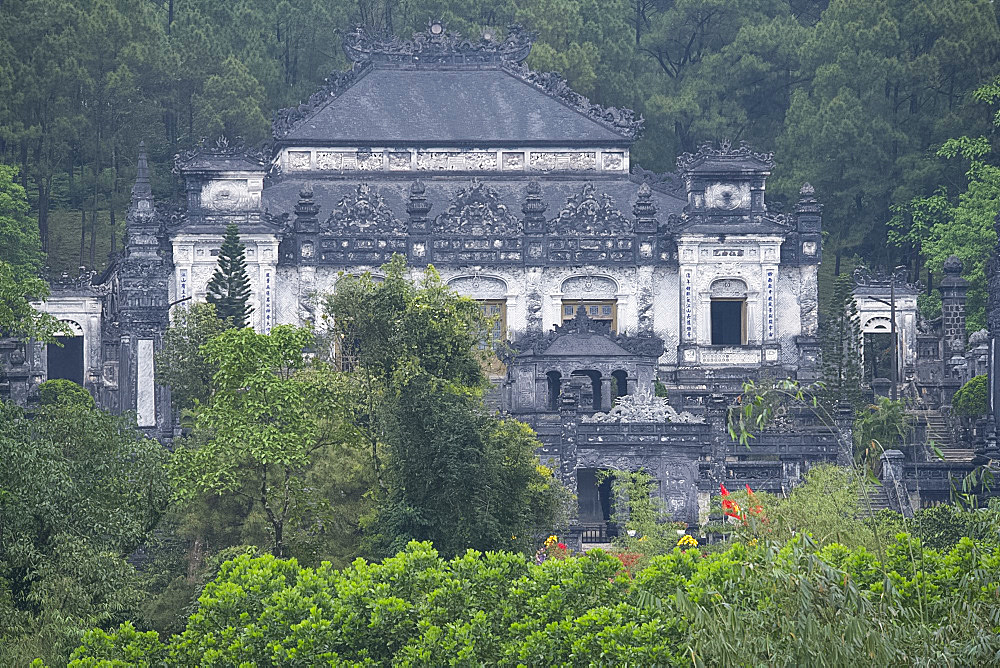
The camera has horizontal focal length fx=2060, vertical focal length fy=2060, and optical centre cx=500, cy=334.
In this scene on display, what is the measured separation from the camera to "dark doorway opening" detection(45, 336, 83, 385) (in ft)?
243

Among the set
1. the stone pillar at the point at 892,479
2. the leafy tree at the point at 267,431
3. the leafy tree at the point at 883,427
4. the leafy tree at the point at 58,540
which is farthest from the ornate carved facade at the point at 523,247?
the leafy tree at the point at 58,540

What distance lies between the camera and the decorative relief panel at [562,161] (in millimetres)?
76938

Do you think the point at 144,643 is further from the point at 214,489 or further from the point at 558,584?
the point at 214,489

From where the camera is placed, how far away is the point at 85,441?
41.9 meters

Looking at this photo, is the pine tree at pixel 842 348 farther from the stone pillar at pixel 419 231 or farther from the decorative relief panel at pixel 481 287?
the stone pillar at pixel 419 231

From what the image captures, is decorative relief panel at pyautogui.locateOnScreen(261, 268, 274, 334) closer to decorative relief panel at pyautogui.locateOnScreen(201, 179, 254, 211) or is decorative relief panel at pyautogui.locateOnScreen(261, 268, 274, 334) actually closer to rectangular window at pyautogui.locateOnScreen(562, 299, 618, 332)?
decorative relief panel at pyautogui.locateOnScreen(201, 179, 254, 211)

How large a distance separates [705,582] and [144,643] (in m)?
8.75

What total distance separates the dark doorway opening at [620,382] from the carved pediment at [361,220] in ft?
32.9

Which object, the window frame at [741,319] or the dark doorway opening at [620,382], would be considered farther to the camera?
the window frame at [741,319]

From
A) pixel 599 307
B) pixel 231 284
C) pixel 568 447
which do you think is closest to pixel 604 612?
pixel 568 447

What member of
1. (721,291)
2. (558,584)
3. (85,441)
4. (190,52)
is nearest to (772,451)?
(721,291)

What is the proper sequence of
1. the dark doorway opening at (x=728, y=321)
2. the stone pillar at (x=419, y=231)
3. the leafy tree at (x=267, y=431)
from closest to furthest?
1. the leafy tree at (x=267, y=431)
2. the stone pillar at (x=419, y=231)
3. the dark doorway opening at (x=728, y=321)

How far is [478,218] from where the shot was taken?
234 feet

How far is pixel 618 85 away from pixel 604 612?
60503mm
